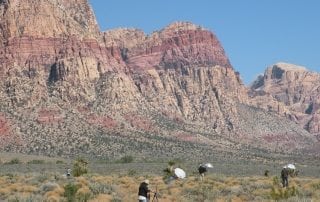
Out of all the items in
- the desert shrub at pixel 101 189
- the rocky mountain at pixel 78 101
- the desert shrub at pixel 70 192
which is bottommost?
the desert shrub at pixel 101 189

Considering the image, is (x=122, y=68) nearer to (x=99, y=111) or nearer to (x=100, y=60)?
(x=100, y=60)

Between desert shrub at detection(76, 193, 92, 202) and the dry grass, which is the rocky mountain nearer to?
the dry grass

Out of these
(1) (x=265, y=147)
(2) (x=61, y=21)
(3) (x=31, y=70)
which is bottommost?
(1) (x=265, y=147)

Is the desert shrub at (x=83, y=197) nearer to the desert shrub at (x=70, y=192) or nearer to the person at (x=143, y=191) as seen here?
the desert shrub at (x=70, y=192)

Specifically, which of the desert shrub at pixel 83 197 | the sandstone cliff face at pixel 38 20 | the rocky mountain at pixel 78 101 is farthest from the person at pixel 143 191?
the sandstone cliff face at pixel 38 20

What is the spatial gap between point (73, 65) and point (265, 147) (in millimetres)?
59668

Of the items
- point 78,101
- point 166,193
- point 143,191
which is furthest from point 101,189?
point 78,101

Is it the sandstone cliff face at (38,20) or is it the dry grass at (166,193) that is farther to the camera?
the sandstone cliff face at (38,20)

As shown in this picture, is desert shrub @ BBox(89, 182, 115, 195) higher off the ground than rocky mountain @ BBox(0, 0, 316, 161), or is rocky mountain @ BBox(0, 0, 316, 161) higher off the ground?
rocky mountain @ BBox(0, 0, 316, 161)

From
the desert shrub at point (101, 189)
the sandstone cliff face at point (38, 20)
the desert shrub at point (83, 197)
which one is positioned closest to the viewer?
the desert shrub at point (83, 197)

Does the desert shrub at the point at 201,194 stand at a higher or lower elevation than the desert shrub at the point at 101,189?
lower

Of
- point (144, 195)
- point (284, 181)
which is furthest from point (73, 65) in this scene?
point (144, 195)

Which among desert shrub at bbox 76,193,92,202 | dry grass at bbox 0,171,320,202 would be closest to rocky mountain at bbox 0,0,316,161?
dry grass at bbox 0,171,320,202

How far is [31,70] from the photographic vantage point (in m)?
148
